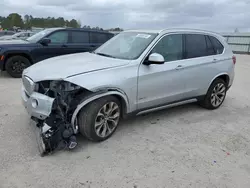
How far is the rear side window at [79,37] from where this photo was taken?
812 cm

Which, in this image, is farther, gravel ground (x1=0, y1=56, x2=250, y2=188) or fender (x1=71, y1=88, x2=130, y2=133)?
fender (x1=71, y1=88, x2=130, y2=133)

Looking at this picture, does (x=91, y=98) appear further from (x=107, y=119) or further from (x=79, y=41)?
(x=79, y=41)

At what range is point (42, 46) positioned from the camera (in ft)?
24.6

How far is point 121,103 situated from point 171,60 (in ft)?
4.09

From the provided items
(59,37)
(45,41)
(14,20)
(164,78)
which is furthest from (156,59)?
(14,20)

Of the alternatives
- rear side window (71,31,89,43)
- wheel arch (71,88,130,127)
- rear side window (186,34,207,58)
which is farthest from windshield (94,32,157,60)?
rear side window (71,31,89,43)

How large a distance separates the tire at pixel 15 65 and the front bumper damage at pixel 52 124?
475 centimetres

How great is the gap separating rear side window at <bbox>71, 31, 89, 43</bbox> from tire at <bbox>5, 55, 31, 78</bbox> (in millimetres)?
1799

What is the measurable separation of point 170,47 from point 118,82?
1363 mm

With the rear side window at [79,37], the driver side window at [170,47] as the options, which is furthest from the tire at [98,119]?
the rear side window at [79,37]

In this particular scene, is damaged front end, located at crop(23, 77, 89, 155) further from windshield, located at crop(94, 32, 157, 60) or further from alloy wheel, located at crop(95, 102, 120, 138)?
windshield, located at crop(94, 32, 157, 60)

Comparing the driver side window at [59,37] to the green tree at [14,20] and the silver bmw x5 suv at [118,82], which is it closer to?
the silver bmw x5 suv at [118,82]

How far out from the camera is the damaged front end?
3.00 m

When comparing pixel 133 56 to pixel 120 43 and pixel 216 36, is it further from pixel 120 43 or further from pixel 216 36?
pixel 216 36
